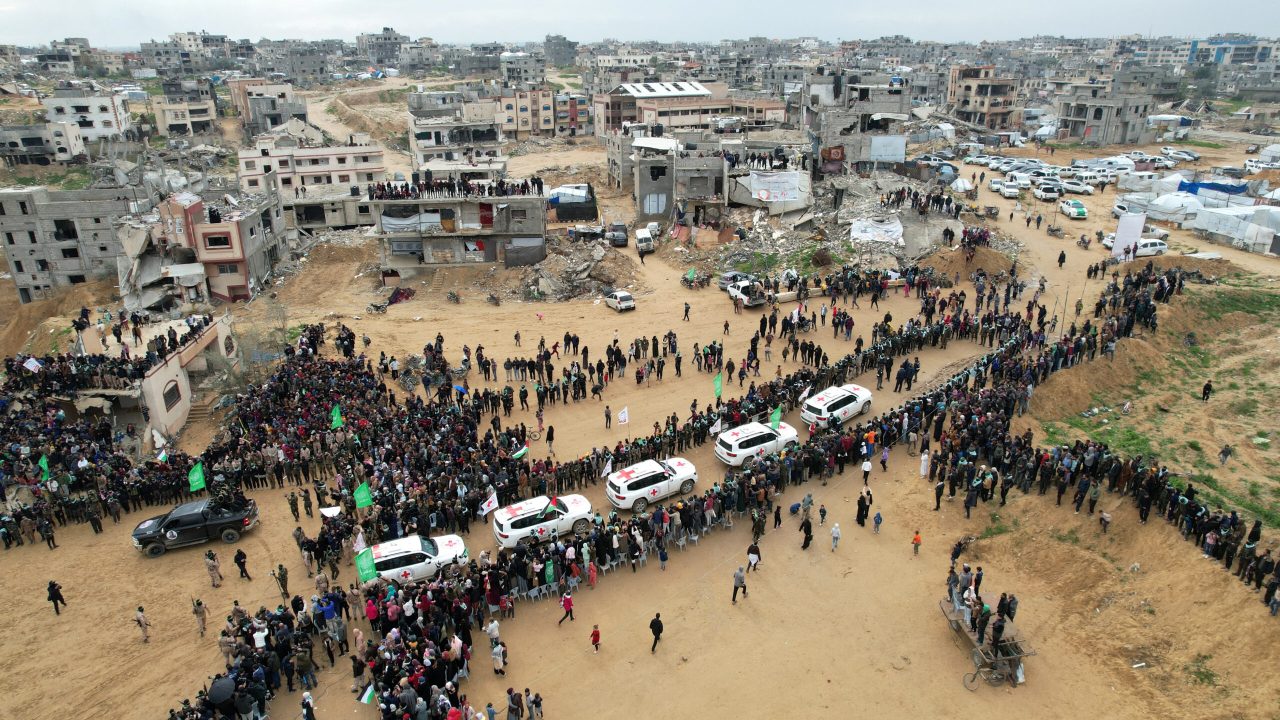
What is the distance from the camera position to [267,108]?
96688 millimetres

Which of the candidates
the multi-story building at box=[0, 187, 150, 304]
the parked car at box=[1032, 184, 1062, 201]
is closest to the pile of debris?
the multi-story building at box=[0, 187, 150, 304]

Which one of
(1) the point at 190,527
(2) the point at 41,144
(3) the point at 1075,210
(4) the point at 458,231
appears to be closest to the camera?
(1) the point at 190,527

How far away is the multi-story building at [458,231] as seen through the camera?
44969 millimetres

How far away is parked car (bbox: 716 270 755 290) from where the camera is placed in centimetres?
4141

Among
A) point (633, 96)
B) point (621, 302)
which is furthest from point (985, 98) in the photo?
point (621, 302)

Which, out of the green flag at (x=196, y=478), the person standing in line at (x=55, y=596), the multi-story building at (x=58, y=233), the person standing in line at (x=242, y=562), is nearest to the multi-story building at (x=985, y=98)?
the multi-story building at (x=58, y=233)

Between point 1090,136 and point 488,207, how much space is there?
7333 centimetres

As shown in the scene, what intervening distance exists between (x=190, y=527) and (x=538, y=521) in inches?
356

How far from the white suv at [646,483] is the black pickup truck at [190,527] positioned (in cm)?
980

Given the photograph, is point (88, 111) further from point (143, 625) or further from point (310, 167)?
point (143, 625)

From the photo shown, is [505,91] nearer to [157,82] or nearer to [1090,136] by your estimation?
[1090,136]

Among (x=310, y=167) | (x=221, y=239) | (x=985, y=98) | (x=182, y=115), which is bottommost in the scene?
(x=221, y=239)

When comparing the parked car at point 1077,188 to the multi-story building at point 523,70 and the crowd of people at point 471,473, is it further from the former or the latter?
the multi-story building at point 523,70

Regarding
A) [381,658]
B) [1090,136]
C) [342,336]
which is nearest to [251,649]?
[381,658]
